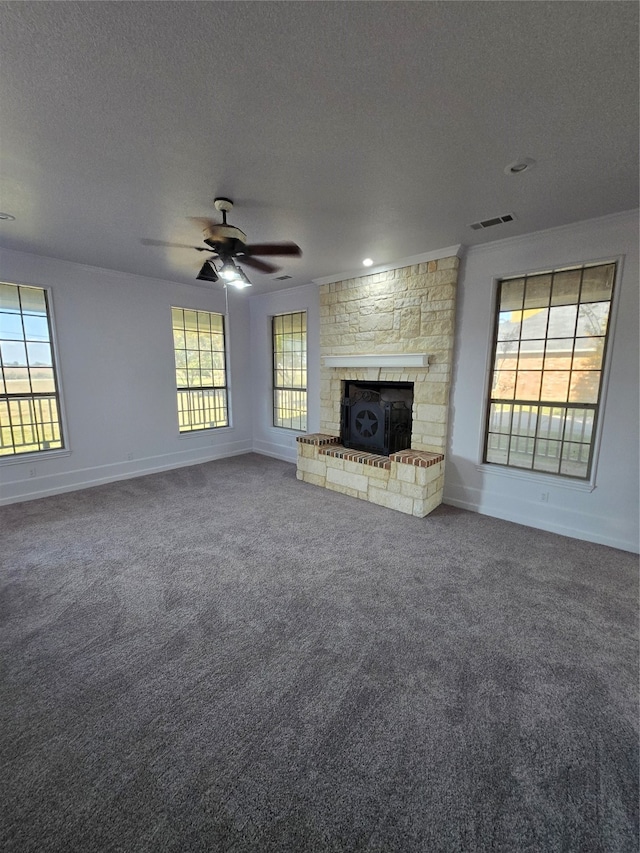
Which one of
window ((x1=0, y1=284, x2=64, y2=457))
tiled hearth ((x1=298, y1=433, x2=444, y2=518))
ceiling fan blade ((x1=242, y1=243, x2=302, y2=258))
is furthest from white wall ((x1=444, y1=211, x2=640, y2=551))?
window ((x1=0, y1=284, x2=64, y2=457))

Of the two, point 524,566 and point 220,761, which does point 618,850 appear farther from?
point 524,566

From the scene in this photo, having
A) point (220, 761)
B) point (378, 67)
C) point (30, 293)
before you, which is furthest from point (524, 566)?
point (30, 293)

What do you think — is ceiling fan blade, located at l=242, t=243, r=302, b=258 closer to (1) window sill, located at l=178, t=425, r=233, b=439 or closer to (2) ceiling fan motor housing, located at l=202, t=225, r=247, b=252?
(2) ceiling fan motor housing, located at l=202, t=225, r=247, b=252

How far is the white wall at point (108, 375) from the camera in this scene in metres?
4.25

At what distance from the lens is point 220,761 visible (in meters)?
1.44

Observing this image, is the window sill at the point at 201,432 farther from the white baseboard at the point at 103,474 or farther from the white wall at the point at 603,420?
the white wall at the point at 603,420

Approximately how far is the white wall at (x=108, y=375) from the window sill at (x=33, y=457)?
Answer: 0.04ft

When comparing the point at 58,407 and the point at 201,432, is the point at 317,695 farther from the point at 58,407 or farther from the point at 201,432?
the point at 201,432

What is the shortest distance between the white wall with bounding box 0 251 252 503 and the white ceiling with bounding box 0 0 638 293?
1511 millimetres

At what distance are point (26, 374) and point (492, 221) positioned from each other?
5.31 metres

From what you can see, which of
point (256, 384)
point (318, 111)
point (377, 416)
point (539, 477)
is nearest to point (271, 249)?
point (318, 111)

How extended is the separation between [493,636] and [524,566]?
3.20ft

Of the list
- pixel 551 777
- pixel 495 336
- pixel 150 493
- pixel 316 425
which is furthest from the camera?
pixel 316 425

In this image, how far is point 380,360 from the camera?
4.38m
